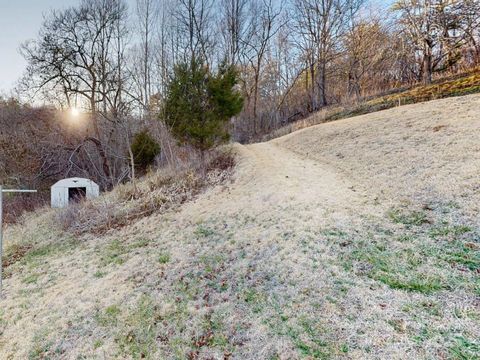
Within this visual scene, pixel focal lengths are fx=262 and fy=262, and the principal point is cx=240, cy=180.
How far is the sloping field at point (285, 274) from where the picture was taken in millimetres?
2373

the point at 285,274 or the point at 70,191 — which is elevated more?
the point at 70,191

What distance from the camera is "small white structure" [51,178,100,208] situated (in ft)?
33.9

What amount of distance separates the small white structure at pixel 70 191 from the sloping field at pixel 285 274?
12.4 feet

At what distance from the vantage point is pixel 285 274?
3307 mm

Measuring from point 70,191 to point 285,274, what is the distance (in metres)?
10.6

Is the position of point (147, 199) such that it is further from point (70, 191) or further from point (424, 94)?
point (424, 94)

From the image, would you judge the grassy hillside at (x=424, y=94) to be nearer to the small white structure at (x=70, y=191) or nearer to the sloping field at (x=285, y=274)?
the sloping field at (x=285, y=274)

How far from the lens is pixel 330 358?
6.98ft

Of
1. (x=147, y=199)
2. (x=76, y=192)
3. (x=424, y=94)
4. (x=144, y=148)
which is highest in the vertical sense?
(x=424, y=94)

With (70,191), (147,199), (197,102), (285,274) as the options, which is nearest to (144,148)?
(70,191)

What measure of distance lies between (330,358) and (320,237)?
192 centimetres

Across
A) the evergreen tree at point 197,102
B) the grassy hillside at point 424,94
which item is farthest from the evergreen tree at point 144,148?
the grassy hillside at point 424,94

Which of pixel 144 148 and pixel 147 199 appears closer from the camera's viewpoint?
pixel 147 199

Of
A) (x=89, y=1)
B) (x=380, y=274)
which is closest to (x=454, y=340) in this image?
(x=380, y=274)
